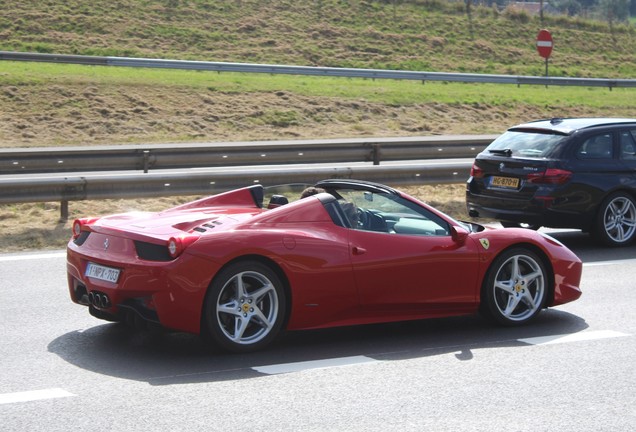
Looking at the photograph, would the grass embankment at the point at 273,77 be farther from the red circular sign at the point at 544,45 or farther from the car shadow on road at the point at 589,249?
the red circular sign at the point at 544,45

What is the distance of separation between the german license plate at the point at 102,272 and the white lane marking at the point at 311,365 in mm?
1151

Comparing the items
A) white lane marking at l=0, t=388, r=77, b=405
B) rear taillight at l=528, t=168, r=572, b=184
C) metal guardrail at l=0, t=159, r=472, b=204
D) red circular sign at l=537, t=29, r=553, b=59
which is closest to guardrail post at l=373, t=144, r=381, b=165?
metal guardrail at l=0, t=159, r=472, b=204

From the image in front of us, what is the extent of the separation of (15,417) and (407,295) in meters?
3.17

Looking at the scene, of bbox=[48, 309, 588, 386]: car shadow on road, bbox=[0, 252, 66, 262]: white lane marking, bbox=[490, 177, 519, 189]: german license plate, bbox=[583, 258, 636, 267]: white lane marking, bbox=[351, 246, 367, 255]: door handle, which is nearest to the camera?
bbox=[48, 309, 588, 386]: car shadow on road

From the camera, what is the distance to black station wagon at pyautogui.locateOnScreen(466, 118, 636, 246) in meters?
12.7

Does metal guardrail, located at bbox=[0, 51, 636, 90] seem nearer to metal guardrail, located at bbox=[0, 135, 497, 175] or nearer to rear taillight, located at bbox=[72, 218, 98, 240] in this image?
metal guardrail, located at bbox=[0, 135, 497, 175]

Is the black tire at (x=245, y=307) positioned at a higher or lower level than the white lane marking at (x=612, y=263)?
higher

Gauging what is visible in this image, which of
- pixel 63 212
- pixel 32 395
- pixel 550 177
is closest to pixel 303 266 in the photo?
pixel 32 395

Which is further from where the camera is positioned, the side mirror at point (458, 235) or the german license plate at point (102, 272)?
the side mirror at point (458, 235)

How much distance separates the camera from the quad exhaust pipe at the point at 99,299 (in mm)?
7504

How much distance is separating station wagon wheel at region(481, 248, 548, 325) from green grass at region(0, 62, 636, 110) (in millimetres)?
20119

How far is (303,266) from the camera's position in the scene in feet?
25.2

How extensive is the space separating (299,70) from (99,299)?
2797cm

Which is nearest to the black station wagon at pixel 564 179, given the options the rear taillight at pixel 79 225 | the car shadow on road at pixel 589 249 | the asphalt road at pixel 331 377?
the car shadow on road at pixel 589 249
